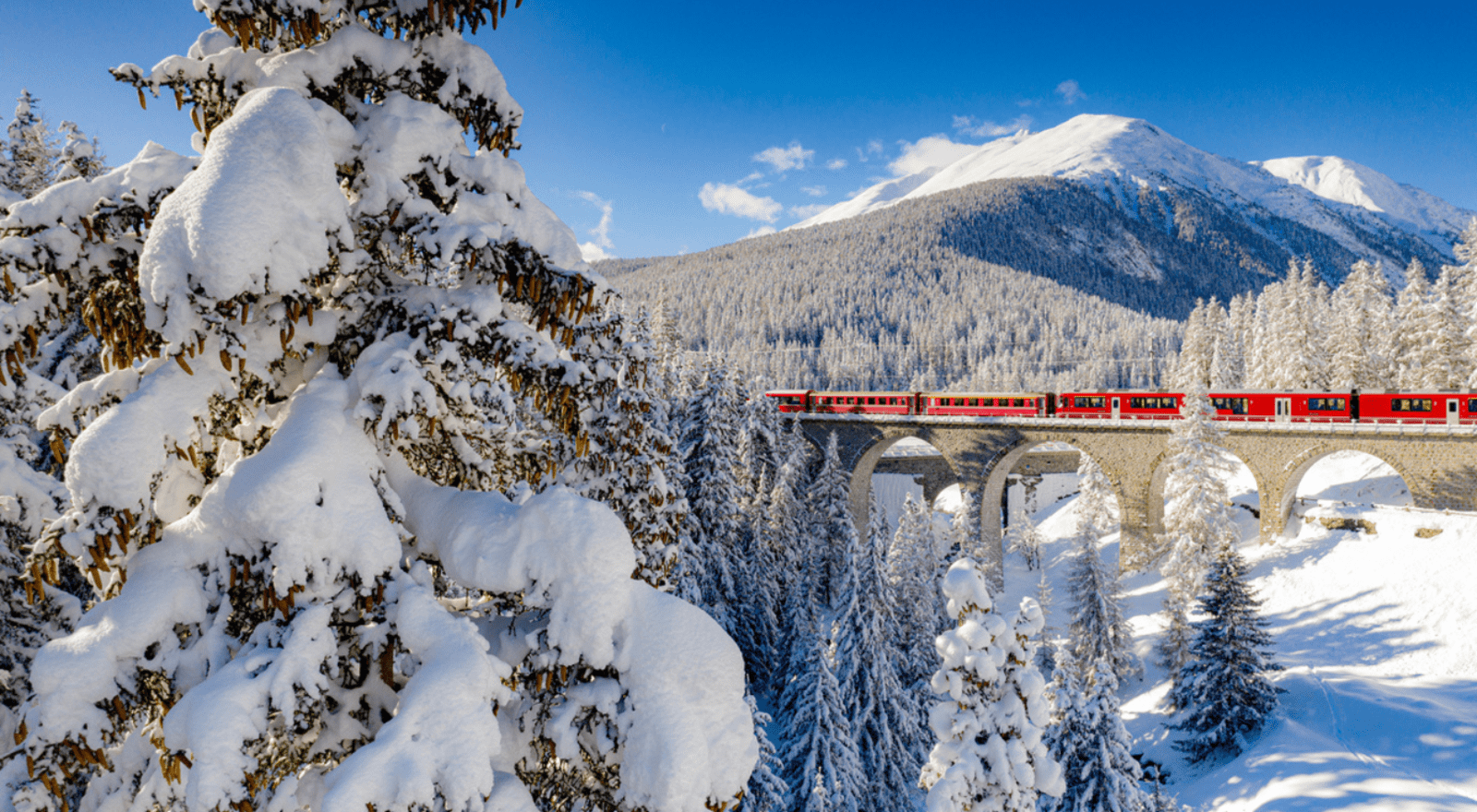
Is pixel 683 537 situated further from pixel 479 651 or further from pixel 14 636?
pixel 479 651

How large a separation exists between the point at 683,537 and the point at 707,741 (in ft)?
50.7

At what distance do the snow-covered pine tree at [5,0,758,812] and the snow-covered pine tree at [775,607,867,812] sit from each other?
48.2 feet

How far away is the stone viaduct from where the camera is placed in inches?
1107

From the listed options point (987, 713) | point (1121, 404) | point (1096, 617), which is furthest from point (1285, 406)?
point (987, 713)

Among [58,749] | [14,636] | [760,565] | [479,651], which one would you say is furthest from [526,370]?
[760,565]

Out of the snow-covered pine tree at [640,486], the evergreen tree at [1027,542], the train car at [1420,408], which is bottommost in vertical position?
the evergreen tree at [1027,542]

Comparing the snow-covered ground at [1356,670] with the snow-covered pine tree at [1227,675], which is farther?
the snow-covered pine tree at [1227,675]

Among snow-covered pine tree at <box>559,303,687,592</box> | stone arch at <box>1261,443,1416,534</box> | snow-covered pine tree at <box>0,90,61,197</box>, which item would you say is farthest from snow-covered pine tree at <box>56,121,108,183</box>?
stone arch at <box>1261,443,1416,534</box>

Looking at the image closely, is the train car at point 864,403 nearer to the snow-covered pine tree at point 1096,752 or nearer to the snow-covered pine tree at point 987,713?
the snow-covered pine tree at point 1096,752

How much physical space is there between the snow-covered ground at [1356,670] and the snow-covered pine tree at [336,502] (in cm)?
2069

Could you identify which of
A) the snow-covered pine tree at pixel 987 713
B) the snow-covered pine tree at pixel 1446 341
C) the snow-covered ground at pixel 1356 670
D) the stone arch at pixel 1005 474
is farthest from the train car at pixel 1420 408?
the snow-covered pine tree at pixel 987 713

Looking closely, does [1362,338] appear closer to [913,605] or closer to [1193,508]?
[1193,508]

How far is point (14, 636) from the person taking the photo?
762cm

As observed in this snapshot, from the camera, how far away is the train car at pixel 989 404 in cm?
3866
